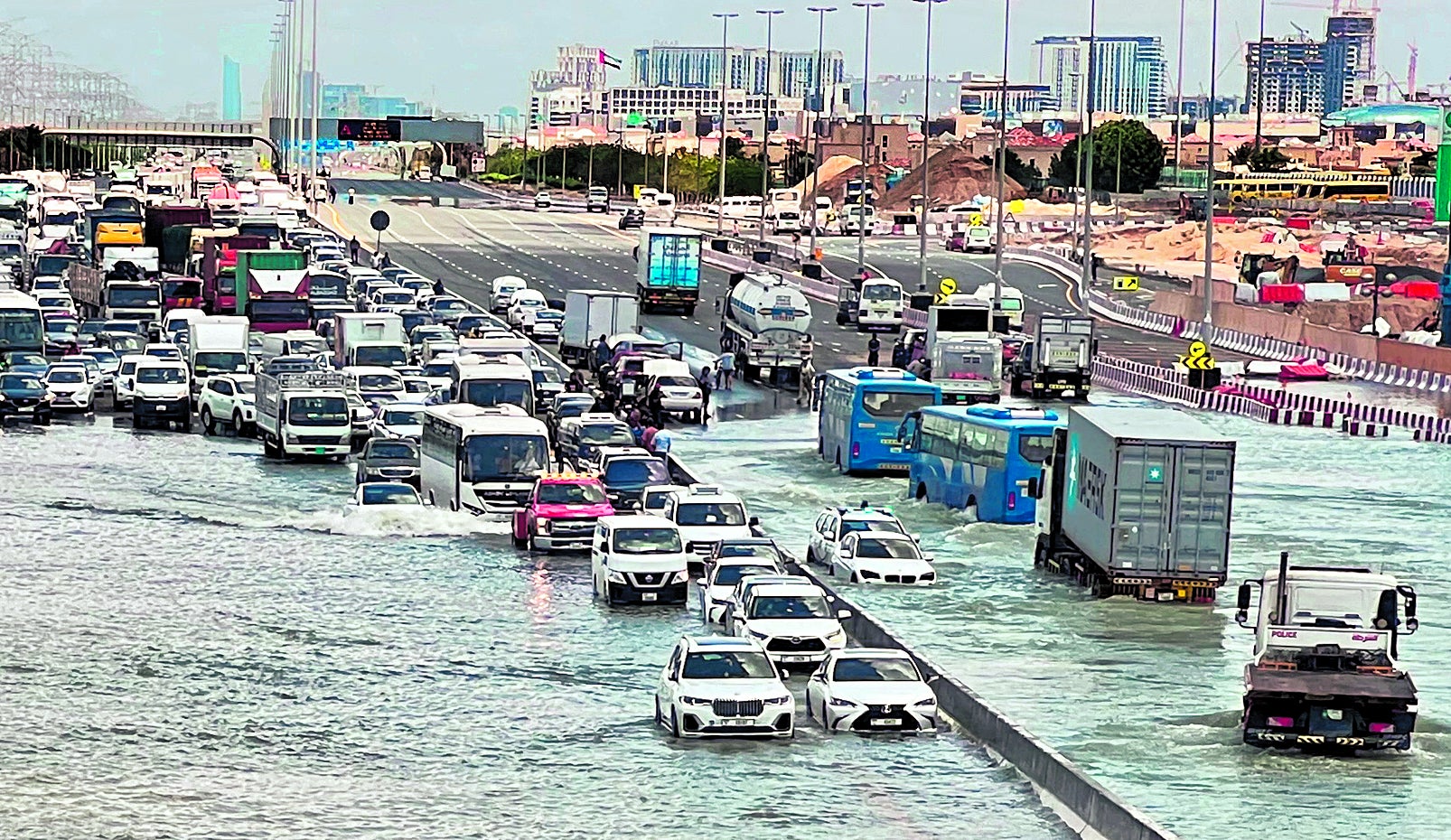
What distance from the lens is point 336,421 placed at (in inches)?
2386

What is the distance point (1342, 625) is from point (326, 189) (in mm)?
152776

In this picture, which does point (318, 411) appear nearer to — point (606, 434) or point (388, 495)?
point (606, 434)

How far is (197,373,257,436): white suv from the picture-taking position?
65.6 m

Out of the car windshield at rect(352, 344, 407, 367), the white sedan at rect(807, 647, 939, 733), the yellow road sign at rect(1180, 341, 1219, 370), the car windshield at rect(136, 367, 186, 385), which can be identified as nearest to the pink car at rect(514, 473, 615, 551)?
the white sedan at rect(807, 647, 939, 733)

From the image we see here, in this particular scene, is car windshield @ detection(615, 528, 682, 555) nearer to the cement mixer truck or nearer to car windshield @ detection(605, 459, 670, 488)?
car windshield @ detection(605, 459, 670, 488)

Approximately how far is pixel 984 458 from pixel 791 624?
15.6 m

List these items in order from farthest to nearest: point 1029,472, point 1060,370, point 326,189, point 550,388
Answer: point 326,189 → point 1060,370 → point 550,388 → point 1029,472

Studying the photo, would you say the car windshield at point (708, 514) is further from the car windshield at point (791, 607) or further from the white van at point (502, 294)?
the white van at point (502, 294)

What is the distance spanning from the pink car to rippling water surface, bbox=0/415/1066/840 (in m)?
0.46

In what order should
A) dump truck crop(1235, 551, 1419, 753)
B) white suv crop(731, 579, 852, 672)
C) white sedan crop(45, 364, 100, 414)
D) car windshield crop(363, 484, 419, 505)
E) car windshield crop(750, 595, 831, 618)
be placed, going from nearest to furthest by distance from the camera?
1. dump truck crop(1235, 551, 1419, 753)
2. white suv crop(731, 579, 852, 672)
3. car windshield crop(750, 595, 831, 618)
4. car windshield crop(363, 484, 419, 505)
5. white sedan crop(45, 364, 100, 414)

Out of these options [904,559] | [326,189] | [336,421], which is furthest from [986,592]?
[326,189]

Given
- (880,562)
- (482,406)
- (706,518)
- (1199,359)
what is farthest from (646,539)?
(1199,359)

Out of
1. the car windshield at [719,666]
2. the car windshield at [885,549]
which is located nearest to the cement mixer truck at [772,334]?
the car windshield at [885,549]

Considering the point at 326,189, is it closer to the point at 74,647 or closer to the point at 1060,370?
the point at 1060,370
